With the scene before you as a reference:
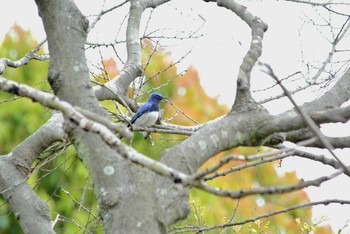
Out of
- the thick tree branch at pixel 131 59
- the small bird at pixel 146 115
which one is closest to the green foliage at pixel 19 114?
the small bird at pixel 146 115

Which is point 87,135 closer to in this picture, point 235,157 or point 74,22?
point 74,22

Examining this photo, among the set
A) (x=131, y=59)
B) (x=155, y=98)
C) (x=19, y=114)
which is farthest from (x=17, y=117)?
(x=131, y=59)

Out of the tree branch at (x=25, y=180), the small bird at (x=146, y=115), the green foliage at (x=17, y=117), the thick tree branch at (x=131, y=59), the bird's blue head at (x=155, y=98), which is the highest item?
the thick tree branch at (x=131, y=59)

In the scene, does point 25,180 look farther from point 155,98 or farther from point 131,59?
point 155,98

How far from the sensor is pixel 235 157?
88.2 inches

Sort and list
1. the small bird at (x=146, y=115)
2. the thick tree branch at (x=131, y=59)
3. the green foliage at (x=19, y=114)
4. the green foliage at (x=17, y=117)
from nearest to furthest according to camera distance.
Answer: the thick tree branch at (x=131, y=59) < the small bird at (x=146, y=115) < the green foliage at (x=17, y=117) < the green foliage at (x=19, y=114)

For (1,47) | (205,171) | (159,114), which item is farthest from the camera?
(1,47)

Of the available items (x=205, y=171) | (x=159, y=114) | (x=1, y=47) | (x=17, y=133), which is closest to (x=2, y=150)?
(x=17, y=133)

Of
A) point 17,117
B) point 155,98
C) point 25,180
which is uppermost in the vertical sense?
point 25,180

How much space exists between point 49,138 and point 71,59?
3.35ft

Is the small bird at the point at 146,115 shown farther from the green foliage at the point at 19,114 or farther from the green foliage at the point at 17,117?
the green foliage at the point at 19,114

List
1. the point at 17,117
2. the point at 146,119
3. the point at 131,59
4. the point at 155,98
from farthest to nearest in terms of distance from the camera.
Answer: the point at 17,117, the point at 155,98, the point at 146,119, the point at 131,59

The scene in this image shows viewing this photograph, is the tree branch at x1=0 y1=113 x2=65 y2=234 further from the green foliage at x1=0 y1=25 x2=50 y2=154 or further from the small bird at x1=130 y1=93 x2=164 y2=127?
the green foliage at x1=0 y1=25 x2=50 y2=154

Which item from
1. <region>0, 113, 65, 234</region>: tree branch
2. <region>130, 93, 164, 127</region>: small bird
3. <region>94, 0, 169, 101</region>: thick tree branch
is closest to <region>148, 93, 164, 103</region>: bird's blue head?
<region>130, 93, 164, 127</region>: small bird
